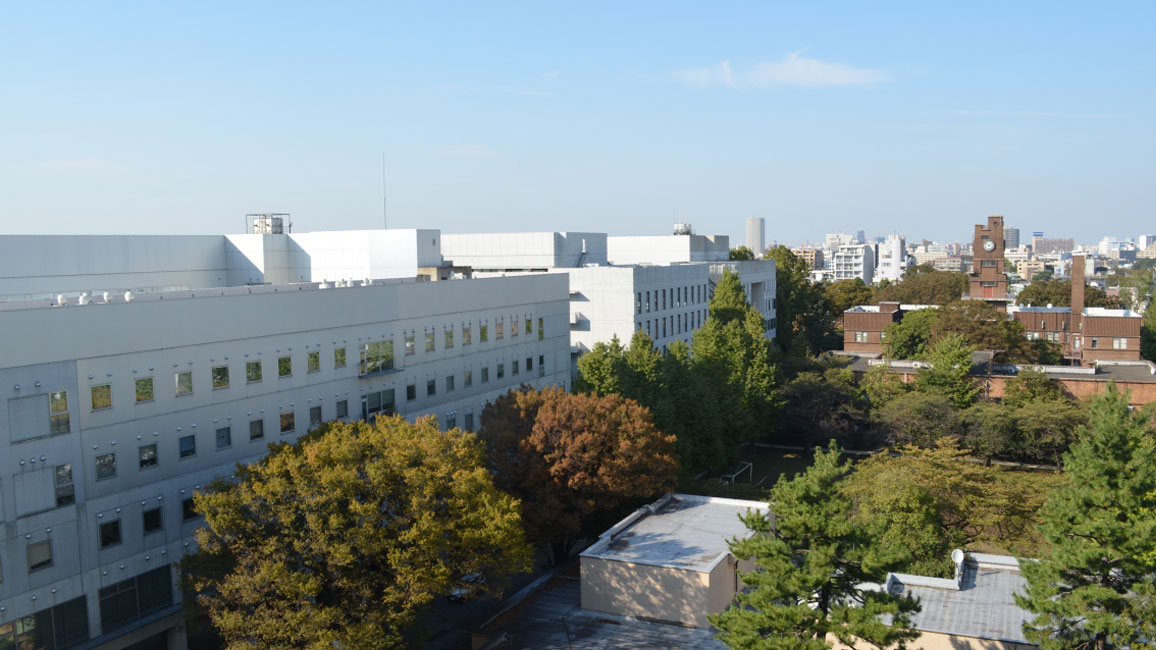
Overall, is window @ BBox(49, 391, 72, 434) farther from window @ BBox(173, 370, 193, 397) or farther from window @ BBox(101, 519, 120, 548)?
window @ BBox(173, 370, 193, 397)

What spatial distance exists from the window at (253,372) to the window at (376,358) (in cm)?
550

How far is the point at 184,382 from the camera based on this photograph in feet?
106

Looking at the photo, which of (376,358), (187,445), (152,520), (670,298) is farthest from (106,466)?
(670,298)

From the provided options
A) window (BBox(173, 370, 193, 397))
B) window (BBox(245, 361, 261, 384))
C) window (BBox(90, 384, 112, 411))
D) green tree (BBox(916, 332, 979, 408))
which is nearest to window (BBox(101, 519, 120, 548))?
window (BBox(90, 384, 112, 411))

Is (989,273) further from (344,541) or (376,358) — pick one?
(344,541)

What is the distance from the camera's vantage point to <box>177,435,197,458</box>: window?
32.2 metres

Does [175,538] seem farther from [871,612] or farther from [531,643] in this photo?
[871,612]

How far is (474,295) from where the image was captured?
46.9 m

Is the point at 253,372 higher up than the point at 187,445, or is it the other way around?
the point at 253,372

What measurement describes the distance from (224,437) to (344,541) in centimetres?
928

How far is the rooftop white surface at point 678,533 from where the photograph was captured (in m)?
34.7

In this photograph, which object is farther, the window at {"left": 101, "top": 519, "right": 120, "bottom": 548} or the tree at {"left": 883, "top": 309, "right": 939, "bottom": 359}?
the tree at {"left": 883, "top": 309, "right": 939, "bottom": 359}

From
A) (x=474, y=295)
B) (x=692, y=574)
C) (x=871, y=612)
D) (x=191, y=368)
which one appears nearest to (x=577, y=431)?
(x=692, y=574)

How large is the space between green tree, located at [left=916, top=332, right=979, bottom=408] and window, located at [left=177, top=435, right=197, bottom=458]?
158 ft
